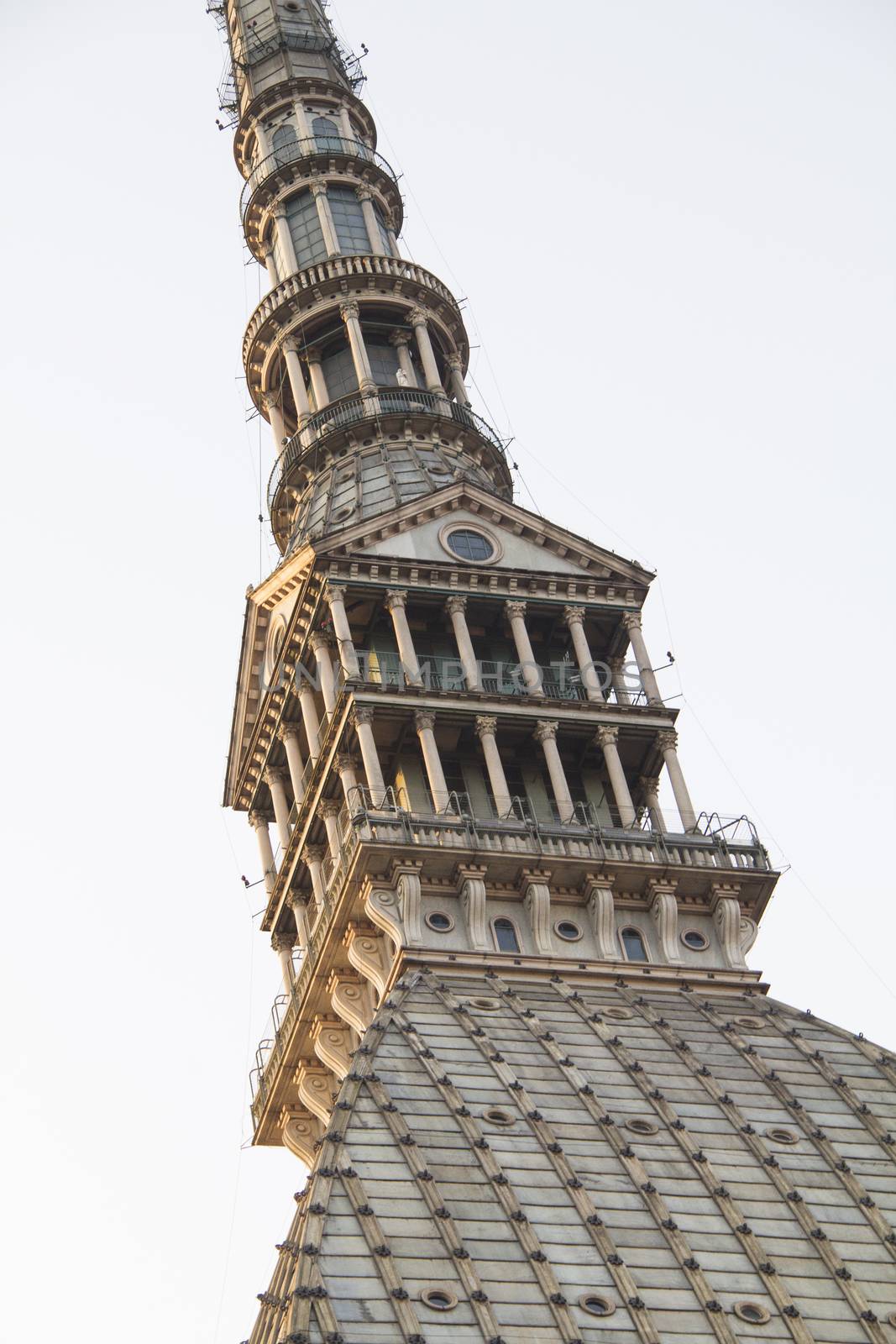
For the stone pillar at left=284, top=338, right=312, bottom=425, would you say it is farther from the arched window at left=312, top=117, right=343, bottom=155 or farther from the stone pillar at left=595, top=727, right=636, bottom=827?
the stone pillar at left=595, top=727, right=636, bottom=827

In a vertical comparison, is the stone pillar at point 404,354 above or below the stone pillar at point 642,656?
above

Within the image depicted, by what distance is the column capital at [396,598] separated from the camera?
7406 centimetres

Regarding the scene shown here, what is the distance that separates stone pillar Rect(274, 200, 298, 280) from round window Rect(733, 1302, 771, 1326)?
5129 centimetres

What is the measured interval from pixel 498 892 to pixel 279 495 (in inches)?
971

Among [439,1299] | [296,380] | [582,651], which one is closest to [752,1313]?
[439,1299]

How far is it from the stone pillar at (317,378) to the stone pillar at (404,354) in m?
2.87

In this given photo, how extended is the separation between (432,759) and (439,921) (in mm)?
5337

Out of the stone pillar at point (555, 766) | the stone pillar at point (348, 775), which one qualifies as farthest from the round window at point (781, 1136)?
the stone pillar at point (348, 775)

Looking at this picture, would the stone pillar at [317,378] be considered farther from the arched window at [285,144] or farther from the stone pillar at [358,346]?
the arched window at [285,144]

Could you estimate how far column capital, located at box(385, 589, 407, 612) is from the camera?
74062 mm

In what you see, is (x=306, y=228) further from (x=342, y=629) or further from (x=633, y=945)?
(x=633, y=945)

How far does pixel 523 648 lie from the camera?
7400 cm

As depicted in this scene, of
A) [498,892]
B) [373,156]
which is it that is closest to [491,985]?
[498,892]

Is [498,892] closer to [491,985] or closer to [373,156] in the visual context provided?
[491,985]
